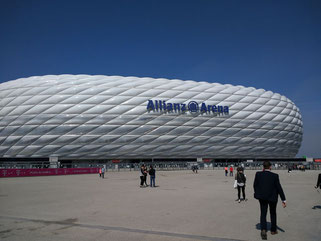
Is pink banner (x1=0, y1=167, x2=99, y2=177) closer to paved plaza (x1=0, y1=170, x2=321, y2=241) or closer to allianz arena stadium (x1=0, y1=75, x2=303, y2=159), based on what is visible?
allianz arena stadium (x1=0, y1=75, x2=303, y2=159)

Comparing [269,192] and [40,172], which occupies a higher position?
Result: [269,192]

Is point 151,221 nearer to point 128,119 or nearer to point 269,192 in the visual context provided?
point 269,192

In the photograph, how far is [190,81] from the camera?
49.1 meters

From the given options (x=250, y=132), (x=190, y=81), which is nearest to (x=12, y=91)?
(x=190, y=81)

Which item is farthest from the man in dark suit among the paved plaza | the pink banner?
the pink banner

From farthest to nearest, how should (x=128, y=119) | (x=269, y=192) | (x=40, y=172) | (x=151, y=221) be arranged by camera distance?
(x=128, y=119)
(x=40, y=172)
(x=151, y=221)
(x=269, y=192)

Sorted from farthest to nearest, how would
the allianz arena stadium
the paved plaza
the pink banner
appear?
1. the allianz arena stadium
2. the pink banner
3. the paved plaza

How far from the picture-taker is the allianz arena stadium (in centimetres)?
4128

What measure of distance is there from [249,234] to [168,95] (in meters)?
40.7

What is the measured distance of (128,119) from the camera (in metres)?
42.6

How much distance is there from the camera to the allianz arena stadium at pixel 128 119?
41281mm

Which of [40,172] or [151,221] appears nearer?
[151,221]

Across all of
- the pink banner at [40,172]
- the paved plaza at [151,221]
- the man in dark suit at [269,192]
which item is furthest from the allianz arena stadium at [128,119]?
the man in dark suit at [269,192]

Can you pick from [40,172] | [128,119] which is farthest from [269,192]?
[128,119]
